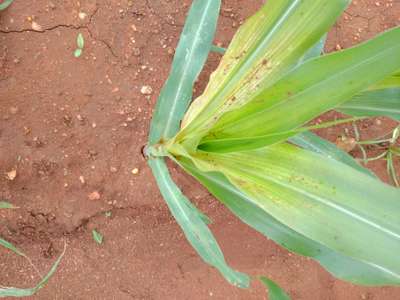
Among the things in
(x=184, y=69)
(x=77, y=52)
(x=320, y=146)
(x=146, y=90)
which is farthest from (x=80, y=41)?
(x=320, y=146)

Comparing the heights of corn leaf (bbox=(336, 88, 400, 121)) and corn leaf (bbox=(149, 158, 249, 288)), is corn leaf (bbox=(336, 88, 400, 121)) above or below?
above

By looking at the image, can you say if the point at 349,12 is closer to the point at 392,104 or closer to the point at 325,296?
the point at 392,104

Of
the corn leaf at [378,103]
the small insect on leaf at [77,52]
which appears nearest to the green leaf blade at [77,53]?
the small insect on leaf at [77,52]

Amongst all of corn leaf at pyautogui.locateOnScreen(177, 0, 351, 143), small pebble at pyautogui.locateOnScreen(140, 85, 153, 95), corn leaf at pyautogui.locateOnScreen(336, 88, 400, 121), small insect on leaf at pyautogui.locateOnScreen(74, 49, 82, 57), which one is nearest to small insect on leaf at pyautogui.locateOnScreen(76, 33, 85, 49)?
small insect on leaf at pyautogui.locateOnScreen(74, 49, 82, 57)

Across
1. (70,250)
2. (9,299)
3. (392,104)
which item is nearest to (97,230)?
(70,250)

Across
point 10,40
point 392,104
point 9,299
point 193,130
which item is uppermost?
point 392,104

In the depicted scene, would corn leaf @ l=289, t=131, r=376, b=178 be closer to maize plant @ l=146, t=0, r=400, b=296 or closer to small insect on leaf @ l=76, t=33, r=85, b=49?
maize plant @ l=146, t=0, r=400, b=296
